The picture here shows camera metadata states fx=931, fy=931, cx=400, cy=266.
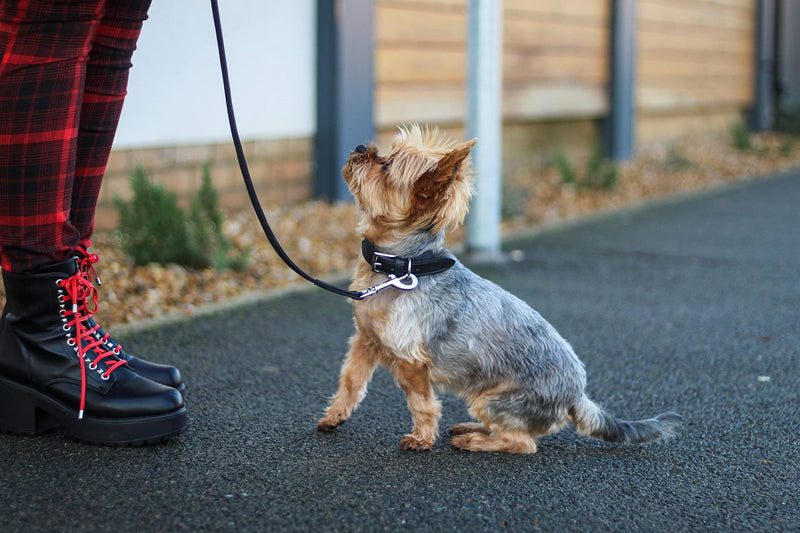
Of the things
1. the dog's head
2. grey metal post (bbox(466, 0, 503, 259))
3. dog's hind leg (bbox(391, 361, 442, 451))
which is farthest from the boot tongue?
grey metal post (bbox(466, 0, 503, 259))

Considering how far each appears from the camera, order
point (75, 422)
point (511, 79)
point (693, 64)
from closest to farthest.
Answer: point (75, 422) < point (511, 79) < point (693, 64)

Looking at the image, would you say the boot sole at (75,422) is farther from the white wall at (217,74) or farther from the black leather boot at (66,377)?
the white wall at (217,74)

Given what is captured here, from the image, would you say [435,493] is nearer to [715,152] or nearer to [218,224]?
[218,224]

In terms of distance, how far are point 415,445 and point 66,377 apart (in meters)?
1.03

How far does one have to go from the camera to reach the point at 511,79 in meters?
9.02

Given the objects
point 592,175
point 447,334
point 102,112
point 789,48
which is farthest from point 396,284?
point 789,48

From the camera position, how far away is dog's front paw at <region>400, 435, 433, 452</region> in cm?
280

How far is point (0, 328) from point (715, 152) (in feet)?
35.7

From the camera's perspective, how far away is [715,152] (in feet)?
39.8

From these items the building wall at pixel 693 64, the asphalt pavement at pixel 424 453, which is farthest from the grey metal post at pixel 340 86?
the building wall at pixel 693 64

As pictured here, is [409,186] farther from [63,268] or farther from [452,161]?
[63,268]

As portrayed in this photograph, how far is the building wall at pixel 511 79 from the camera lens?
6.39 metres

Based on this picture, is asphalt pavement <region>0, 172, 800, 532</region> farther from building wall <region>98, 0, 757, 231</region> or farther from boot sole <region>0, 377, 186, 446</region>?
building wall <region>98, 0, 757, 231</region>

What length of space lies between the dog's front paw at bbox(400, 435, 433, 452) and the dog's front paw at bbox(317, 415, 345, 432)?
0.79 feet
